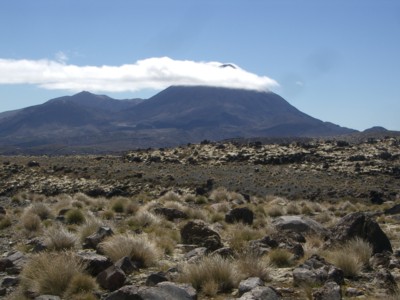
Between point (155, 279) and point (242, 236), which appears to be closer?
point (155, 279)

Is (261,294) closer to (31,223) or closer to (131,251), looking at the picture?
(131,251)

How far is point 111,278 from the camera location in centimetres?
968

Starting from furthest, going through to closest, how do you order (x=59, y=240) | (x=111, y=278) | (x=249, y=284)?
(x=59, y=240) < (x=111, y=278) < (x=249, y=284)

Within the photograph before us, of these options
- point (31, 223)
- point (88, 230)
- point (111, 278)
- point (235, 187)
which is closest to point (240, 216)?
point (88, 230)

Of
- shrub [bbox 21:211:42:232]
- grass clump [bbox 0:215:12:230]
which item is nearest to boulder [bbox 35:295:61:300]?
shrub [bbox 21:211:42:232]

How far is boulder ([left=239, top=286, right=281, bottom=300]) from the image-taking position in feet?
27.1

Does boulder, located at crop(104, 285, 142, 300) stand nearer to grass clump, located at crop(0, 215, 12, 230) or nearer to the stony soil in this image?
the stony soil

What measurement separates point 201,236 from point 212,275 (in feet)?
15.8

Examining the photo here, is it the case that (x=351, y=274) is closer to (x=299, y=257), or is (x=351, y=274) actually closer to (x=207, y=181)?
(x=299, y=257)

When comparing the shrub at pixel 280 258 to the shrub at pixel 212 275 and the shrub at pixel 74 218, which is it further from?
the shrub at pixel 74 218

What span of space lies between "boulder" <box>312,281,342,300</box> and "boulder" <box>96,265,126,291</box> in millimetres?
3696

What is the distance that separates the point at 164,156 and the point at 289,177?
71.1 feet

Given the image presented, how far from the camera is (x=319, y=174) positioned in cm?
4625

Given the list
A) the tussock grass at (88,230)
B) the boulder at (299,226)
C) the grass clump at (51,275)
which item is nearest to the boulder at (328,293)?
the grass clump at (51,275)
